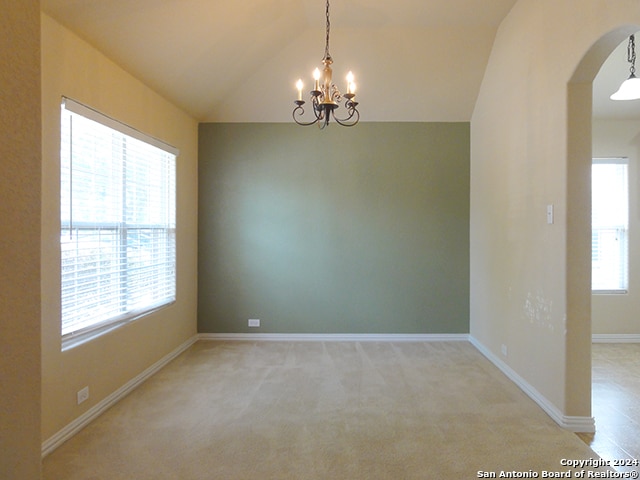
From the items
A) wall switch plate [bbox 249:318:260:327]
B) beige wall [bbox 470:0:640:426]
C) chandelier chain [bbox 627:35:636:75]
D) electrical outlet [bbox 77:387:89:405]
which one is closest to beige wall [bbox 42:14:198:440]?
electrical outlet [bbox 77:387:89:405]

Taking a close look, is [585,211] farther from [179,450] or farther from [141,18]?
[141,18]

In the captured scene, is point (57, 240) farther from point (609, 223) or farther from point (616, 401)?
point (609, 223)

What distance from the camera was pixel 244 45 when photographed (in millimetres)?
3902

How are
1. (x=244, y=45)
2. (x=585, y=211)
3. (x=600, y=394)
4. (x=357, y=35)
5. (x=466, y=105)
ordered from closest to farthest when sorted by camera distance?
(x=585, y=211) < (x=600, y=394) < (x=244, y=45) < (x=357, y=35) < (x=466, y=105)

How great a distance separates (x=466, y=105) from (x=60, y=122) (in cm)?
426

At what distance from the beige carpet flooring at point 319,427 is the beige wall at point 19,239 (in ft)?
5.21

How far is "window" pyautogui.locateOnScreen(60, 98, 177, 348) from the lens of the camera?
8.79 ft

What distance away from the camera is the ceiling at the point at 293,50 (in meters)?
3.10

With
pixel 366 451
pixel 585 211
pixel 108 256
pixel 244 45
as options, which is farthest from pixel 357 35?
pixel 366 451

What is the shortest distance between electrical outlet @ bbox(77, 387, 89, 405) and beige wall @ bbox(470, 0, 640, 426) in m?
3.42

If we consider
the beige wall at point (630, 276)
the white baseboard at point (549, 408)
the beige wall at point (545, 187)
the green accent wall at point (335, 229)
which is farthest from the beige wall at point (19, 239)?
the beige wall at point (630, 276)

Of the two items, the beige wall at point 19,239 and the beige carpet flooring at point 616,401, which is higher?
the beige wall at point 19,239

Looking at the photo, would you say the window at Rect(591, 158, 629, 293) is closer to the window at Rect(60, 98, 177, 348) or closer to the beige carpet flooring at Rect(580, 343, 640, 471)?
the beige carpet flooring at Rect(580, 343, 640, 471)

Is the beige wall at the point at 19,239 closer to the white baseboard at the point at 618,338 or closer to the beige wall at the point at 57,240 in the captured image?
the beige wall at the point at 57,240
